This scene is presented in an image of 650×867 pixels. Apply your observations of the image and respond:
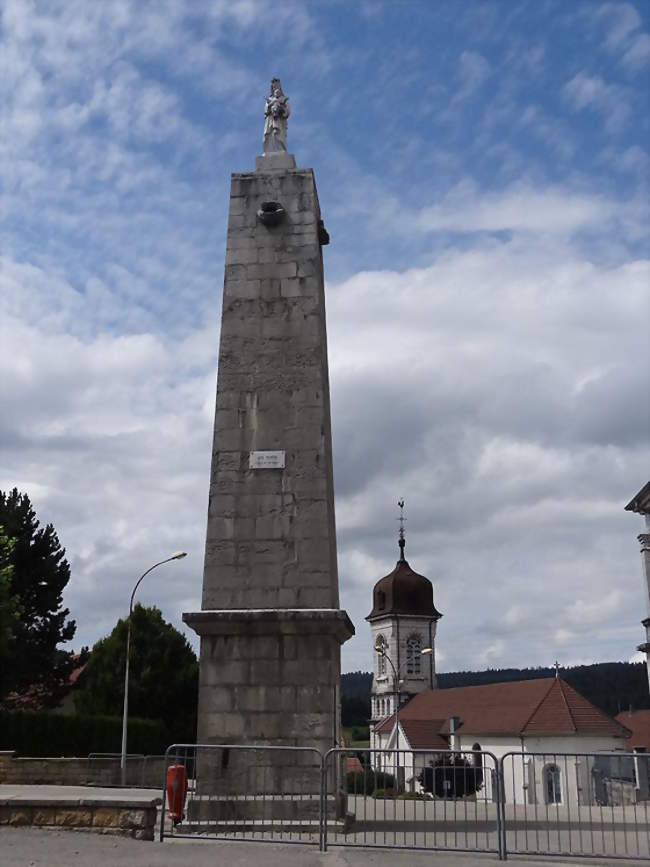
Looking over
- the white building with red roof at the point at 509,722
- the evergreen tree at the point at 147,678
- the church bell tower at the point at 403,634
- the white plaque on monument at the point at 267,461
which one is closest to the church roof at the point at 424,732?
the white building with red roof at the point at 509,722

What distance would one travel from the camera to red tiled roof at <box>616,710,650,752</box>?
189 ft

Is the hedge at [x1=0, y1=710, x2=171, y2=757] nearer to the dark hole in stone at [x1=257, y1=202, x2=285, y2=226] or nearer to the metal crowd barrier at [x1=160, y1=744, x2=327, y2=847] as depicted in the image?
the metal crowd barrier at [x1=160, y1=744, x2=327, y2=847]

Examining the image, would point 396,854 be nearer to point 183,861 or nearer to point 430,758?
point 430,758

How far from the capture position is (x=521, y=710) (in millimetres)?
Answer: 56719

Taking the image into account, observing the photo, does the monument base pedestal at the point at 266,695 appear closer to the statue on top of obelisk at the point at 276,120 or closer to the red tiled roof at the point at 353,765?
the red tiled roof at the point at 353,765

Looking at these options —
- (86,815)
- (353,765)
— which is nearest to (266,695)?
(353,765)

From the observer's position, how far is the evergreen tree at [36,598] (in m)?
36.4

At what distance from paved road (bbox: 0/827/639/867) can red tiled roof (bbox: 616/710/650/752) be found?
48102mm

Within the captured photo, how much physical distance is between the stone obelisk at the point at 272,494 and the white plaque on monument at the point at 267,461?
16 millimetres

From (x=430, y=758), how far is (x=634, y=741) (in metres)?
54.6

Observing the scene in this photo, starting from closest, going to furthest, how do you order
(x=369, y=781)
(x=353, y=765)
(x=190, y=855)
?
(x=190, y=855) → (x=369, y=781) → (x=353, y=765)

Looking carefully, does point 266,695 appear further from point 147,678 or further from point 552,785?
point 147,678

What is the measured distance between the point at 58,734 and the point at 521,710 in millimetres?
35590

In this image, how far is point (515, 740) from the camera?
54688 mm
